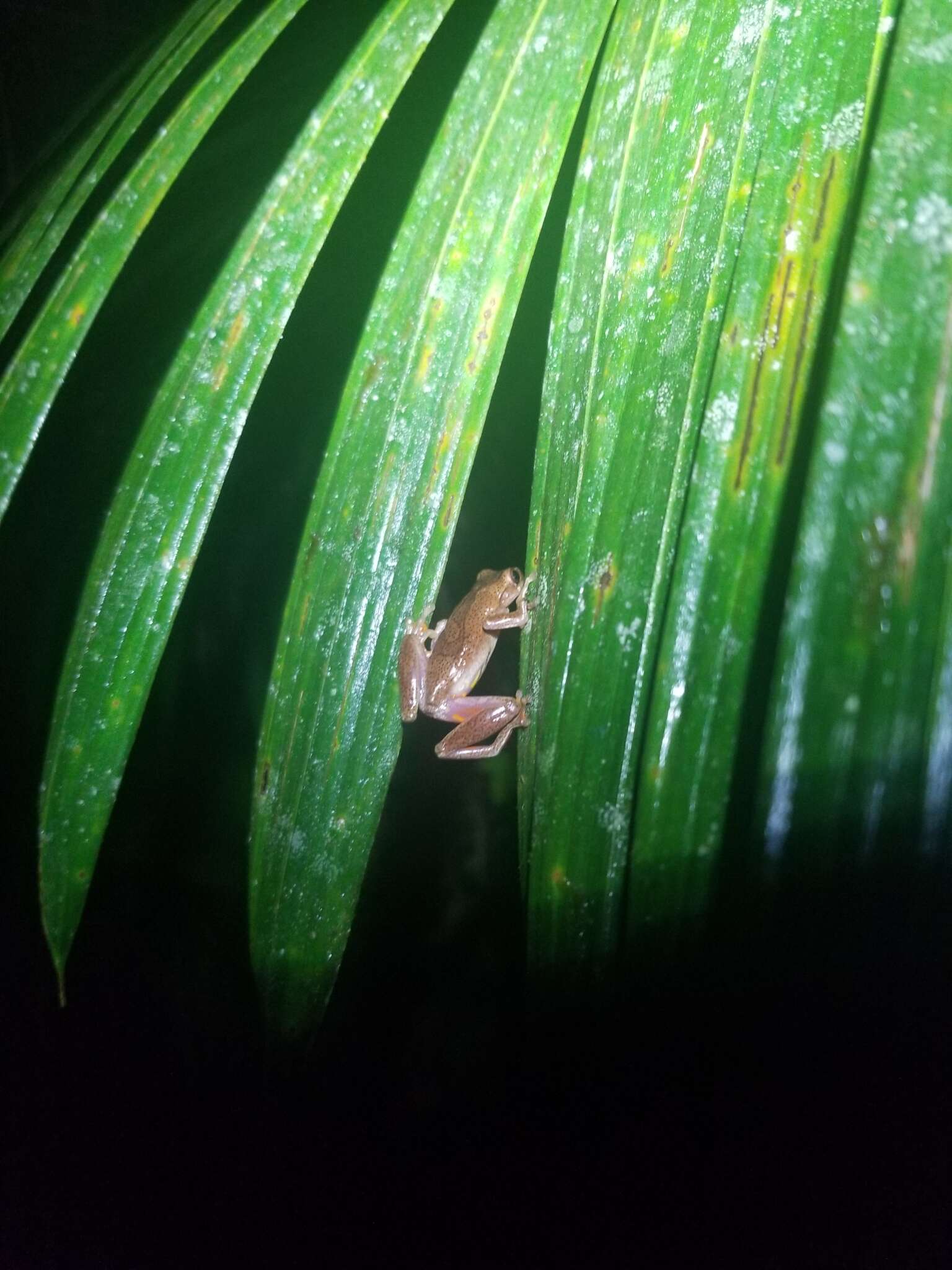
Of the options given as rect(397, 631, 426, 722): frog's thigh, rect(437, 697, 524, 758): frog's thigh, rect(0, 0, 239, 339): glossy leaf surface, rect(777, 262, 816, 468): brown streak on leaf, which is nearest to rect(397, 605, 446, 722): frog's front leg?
rect(397, 631, 426, 722): frog's thigh

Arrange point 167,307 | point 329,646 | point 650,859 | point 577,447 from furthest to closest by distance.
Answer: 1. point 167,307
2. point 329,646
3. point 577,447
4. point 650,859

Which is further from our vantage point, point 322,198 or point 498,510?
point 498,510

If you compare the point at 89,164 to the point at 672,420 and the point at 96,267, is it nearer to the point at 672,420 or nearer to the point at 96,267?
the point at 96,267

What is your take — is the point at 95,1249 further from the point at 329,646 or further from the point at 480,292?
the point at 480,292

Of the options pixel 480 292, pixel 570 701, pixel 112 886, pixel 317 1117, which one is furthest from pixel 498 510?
pixel 317 1117

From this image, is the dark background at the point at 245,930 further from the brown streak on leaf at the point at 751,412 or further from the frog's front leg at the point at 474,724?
the brown streak on leaf at the point at 751,412

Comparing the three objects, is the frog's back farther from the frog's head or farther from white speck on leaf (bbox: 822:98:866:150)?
white speck on leaf (bbox: 822:98:866:150)

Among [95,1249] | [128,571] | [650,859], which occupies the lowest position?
[95,1249]
